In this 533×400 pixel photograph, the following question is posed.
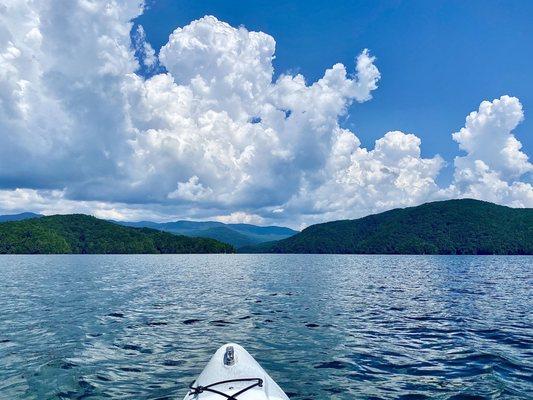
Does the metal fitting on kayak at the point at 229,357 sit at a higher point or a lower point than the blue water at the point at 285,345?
higher

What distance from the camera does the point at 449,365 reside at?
21297 mm

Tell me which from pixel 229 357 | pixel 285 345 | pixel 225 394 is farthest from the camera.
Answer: pixel 285 345

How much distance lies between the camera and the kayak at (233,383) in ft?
41.0

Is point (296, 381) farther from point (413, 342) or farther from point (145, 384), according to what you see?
point (413, 342)

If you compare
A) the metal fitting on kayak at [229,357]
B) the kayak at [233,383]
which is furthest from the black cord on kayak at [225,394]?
the metal fitting on kayak at [229,357]

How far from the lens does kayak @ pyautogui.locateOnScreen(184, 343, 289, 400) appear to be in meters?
12.5

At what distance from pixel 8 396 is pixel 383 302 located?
123ft

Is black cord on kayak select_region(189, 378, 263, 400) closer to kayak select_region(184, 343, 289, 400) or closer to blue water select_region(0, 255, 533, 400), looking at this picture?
kayak select_region(184, 343, 289, 400)

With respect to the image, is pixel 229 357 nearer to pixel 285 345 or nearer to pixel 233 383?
pixel 233 383

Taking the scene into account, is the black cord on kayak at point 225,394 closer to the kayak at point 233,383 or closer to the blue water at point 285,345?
the kayak at point 233,383

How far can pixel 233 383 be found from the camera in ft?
44.3

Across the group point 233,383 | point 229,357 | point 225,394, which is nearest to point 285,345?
point 229,357

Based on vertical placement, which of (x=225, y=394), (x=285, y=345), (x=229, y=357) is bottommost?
(x=285, y=345)

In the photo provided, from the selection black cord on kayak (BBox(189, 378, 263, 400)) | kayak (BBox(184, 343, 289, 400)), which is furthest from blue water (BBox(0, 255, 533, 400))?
black cord on kayak (BBox(189, 378, 263, 400))
